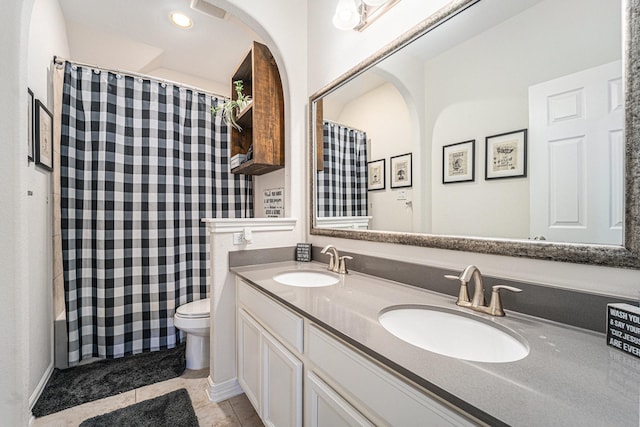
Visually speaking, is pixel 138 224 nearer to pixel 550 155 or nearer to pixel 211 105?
pixel 211 105

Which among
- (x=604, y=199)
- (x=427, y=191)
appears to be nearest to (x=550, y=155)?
(x=604, y=199)

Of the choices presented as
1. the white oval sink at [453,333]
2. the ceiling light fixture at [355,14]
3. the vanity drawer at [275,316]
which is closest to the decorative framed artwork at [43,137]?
the vanity drawer at [275,316]

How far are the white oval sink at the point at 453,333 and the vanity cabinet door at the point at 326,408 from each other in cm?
25

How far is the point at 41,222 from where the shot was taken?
1.68 metres

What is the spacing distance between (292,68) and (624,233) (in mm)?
1855

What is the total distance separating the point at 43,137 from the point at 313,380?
2107mm

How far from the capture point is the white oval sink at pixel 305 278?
1462 mm

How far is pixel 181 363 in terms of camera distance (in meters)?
2.00

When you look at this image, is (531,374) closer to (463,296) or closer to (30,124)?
(463,296)

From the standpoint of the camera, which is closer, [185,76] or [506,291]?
[506,291]

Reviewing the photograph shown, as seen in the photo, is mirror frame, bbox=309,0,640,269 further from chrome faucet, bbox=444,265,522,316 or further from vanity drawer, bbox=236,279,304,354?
vanity drawer, bbox=236,279,304,354

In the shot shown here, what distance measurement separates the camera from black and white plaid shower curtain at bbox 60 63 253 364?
1.95 meters

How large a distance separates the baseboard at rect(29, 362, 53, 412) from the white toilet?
762mm

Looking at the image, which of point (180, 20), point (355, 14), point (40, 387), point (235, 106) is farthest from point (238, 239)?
point (180, 20)
